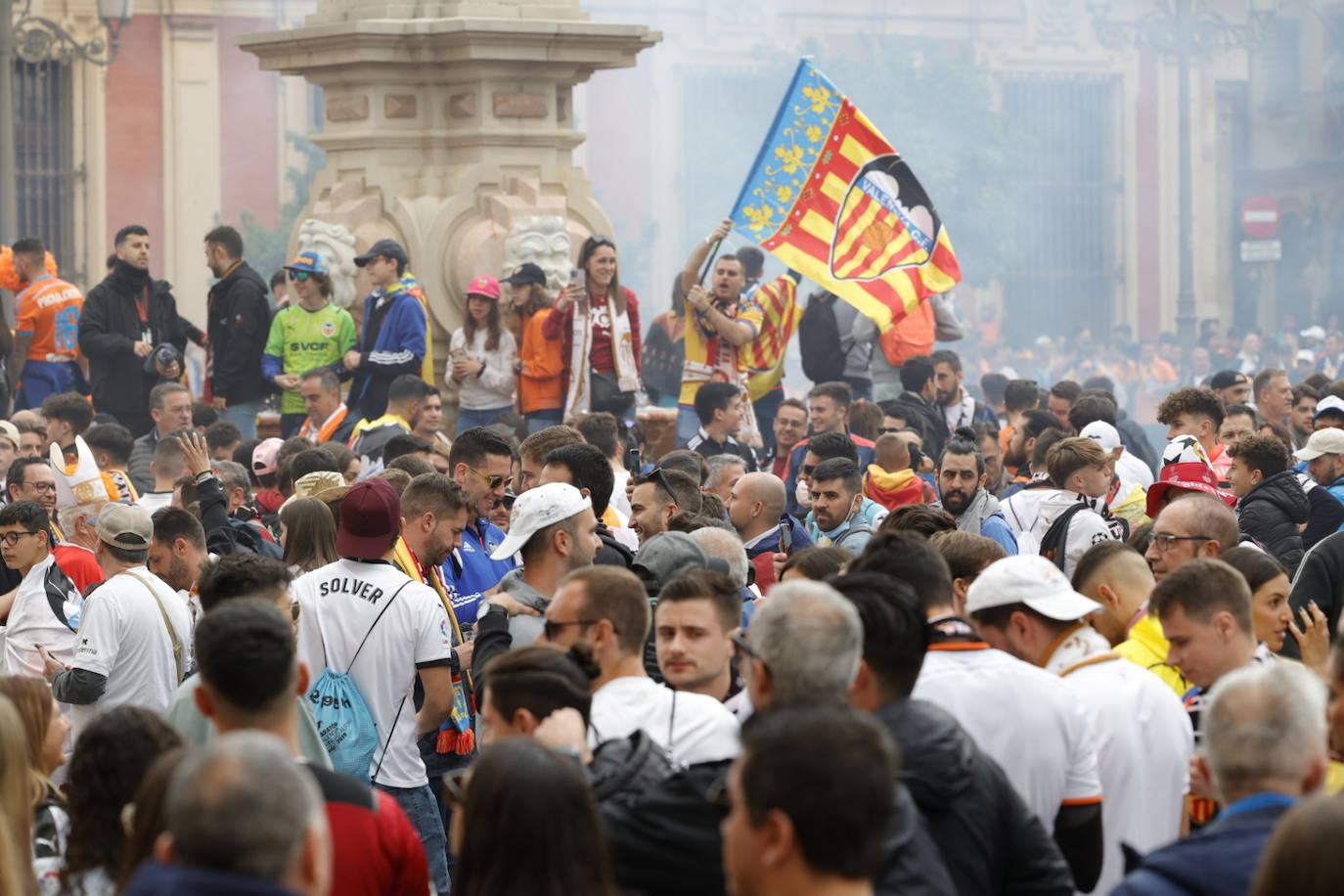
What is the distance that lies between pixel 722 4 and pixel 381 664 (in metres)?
40.7

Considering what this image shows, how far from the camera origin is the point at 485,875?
3672 mm

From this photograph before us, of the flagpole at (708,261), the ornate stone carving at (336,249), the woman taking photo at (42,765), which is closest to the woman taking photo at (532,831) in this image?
the woman taking photo at (42,765)

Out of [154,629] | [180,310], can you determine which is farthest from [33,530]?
[180,310]

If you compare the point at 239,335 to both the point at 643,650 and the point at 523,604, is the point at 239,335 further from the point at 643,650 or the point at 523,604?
the point at 643,650

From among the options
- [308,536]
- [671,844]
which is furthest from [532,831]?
[308,536]

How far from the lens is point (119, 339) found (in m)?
13.4

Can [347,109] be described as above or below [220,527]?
above

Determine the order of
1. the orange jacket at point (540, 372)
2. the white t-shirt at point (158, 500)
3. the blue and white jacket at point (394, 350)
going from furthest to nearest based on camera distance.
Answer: the orange jacket at point (540, 372), the blue and white jacket at point (394, 350), the white t-shirt at point (158, 500)

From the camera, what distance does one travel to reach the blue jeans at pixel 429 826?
6.58 metres

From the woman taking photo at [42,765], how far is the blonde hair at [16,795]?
4 cm

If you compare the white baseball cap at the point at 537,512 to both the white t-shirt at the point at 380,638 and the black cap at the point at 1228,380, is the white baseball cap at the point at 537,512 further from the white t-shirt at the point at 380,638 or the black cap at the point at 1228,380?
the black cap at the point at 1228,380

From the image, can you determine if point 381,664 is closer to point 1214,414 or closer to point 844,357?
point 1214,414

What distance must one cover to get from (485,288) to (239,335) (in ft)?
5.06

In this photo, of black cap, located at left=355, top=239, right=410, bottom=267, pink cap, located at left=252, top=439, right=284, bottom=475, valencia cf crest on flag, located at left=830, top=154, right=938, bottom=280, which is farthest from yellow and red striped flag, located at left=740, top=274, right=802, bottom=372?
pink cap, located at left=252, top=439, right=284, bottom=475
